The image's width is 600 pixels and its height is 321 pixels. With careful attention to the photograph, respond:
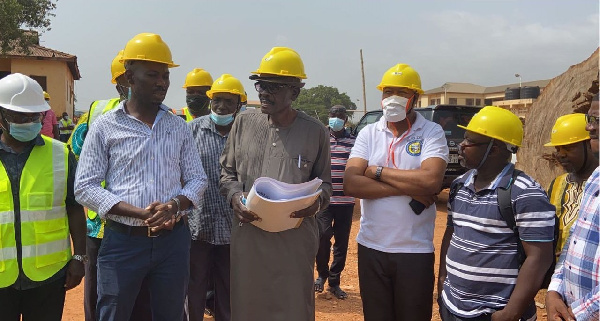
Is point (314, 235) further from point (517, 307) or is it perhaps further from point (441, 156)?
point (517, 307)

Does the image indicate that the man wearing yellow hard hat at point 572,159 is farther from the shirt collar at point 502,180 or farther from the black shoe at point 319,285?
the black shoe at point 319,285

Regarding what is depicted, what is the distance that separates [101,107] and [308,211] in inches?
69.5

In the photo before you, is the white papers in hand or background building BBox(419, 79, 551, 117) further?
background building BBox(419, 79, 551, 117)

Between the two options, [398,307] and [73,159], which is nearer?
[73,159]

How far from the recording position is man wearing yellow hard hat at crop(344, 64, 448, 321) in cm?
306

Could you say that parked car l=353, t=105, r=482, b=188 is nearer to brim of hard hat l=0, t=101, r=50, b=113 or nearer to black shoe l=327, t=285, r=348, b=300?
black shoe l=327, t=285, r=348, b=300

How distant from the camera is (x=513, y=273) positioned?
2.52 m

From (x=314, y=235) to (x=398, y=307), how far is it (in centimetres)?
A: 73

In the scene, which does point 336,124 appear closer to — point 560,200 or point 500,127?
point 560,200

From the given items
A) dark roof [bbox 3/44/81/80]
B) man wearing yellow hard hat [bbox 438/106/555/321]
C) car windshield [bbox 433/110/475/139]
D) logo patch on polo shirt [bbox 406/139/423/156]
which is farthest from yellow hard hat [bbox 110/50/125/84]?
dark roof [bbox 3/44/81/80]

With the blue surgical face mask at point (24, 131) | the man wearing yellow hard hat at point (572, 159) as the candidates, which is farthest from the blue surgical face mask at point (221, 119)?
the man wearing yellow hard hat at point (572, 159)

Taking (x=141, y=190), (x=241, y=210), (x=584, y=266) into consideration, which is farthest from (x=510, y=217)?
(x=141, y=190)

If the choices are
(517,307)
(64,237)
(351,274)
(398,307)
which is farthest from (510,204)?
(351,274)

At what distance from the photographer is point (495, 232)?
8.30ft
